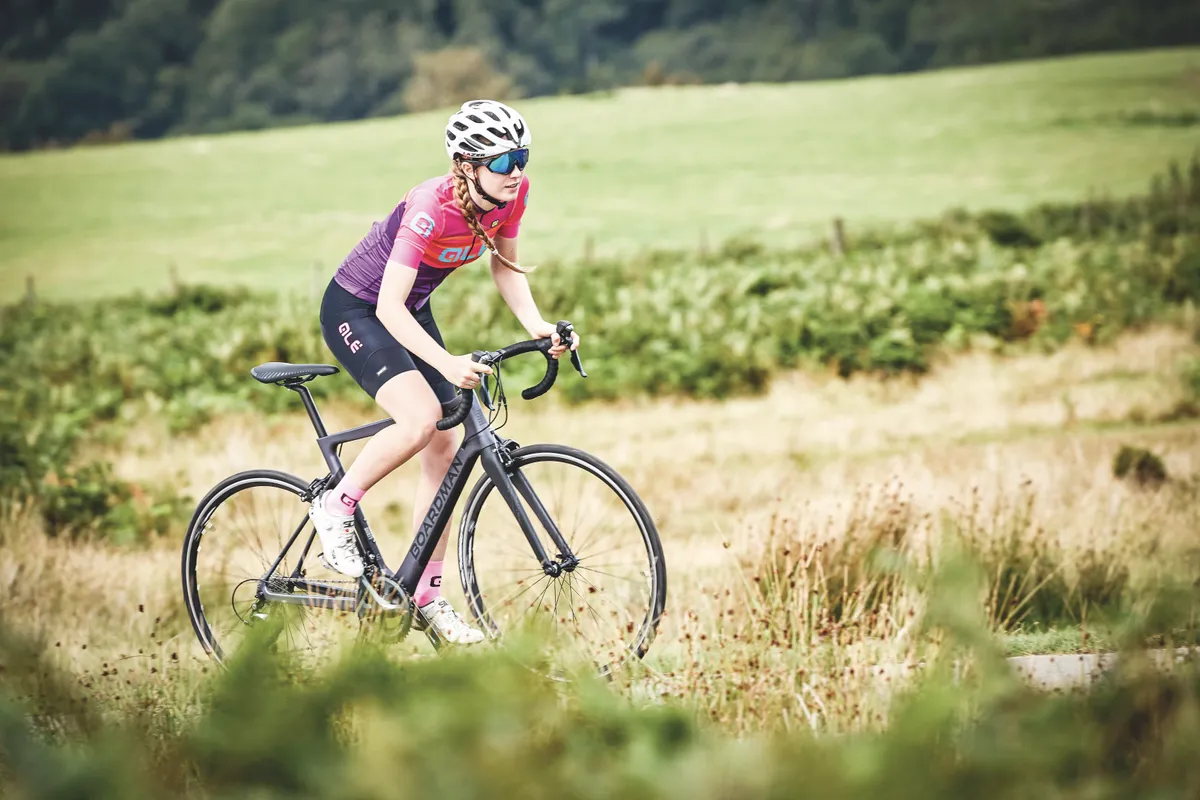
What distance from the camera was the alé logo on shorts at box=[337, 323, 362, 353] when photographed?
4535 mm

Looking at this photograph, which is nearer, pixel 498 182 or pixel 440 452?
pixel 498 182

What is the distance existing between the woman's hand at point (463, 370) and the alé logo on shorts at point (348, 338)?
51cm

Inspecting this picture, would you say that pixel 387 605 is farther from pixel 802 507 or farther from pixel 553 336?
pixel 802 507

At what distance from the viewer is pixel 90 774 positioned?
65.2 inches

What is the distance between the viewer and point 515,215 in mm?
4547

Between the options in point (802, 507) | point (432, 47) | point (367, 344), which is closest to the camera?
point (367, 344)

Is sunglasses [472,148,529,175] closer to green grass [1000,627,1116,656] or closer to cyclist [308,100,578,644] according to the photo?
cyclist [308,100,578,644]

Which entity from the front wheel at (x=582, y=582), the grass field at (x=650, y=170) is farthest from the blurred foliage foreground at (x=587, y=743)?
the grass field at (x=650, y=170)

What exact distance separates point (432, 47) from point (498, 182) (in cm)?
6600

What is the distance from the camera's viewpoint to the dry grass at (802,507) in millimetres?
3740

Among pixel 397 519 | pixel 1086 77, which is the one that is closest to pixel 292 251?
pixel 397 519

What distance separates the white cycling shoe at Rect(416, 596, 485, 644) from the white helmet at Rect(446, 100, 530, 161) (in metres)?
1.69

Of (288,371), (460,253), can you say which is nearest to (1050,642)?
(460,253)

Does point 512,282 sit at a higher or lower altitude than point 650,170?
higher
